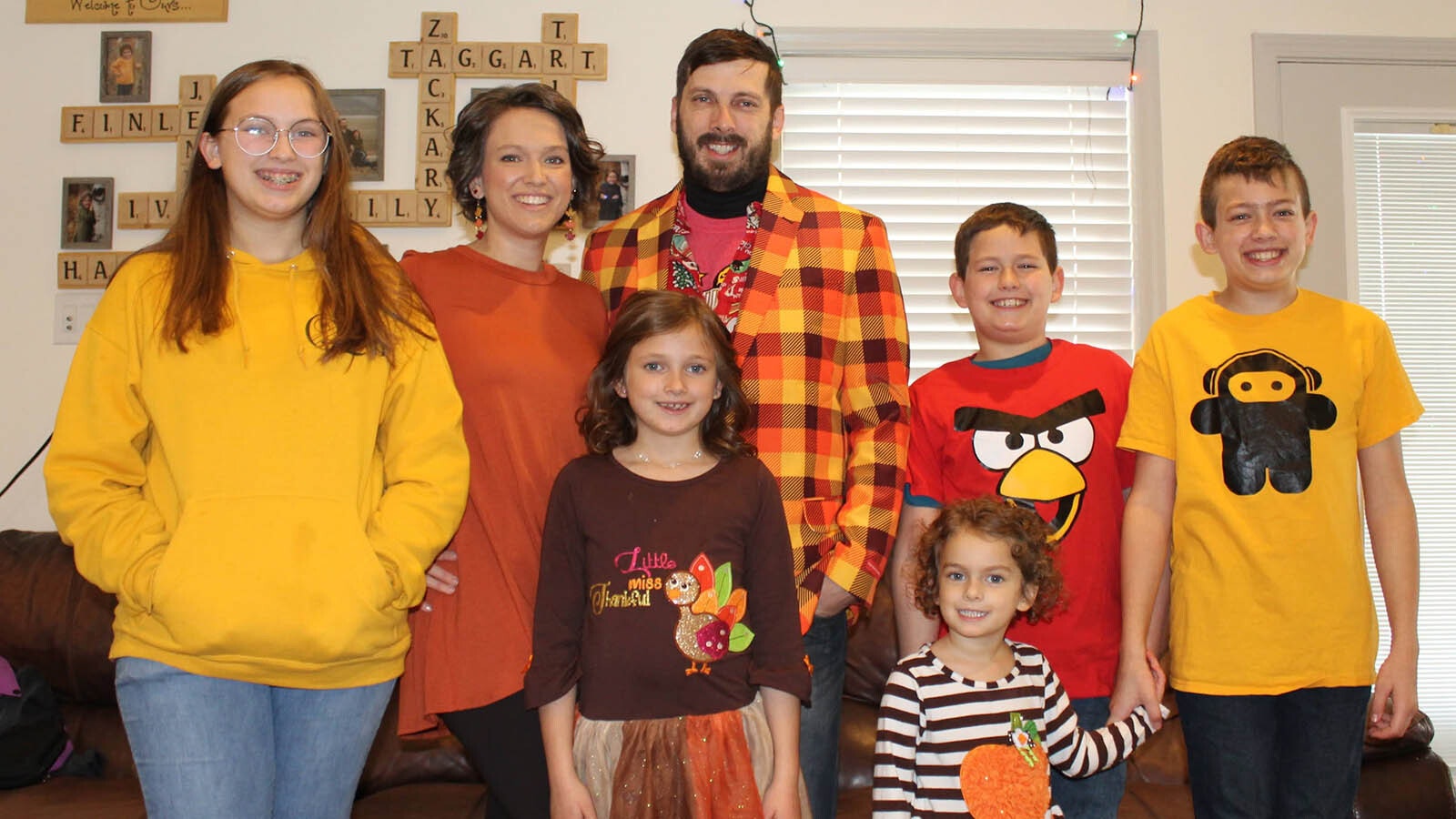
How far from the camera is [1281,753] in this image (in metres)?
1.74

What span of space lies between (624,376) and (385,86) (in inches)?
75.4

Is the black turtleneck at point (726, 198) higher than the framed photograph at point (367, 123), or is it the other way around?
the framed photograph at point (367, 123)

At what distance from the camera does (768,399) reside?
1.88 metres

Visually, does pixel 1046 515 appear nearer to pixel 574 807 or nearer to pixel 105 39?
pixel 574 807

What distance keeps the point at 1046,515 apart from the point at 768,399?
1.82ft

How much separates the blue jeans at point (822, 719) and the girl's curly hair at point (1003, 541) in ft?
0.59

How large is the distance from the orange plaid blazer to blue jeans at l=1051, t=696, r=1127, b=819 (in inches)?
17.9

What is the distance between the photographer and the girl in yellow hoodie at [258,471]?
1356 mm

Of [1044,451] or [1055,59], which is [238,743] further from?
[1055,59]

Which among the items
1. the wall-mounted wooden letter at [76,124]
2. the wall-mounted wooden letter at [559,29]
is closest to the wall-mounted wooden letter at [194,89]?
the wall-mounted wooden letter at [76,124]

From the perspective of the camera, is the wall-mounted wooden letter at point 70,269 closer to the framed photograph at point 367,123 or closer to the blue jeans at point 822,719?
the framed photograph at point 367,123

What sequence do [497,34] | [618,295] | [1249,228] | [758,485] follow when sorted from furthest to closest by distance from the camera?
[497,34] < [618,295] < [1249,228] < [758,485]

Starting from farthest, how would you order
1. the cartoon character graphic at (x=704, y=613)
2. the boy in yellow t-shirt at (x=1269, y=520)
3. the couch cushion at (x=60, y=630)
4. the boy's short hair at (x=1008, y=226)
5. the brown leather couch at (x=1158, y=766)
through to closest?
the couch cushion at (x=60, y=630) → the brown leather couch at (x=1158, y=766) → the boy's short hair at (x=1008, y=226) → the boy in yellow t-shirt at (x=1269, y=520) → the cartoon character graphic at (x=704, y=613)

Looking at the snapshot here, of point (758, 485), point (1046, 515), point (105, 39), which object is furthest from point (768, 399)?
point (105, 39)
